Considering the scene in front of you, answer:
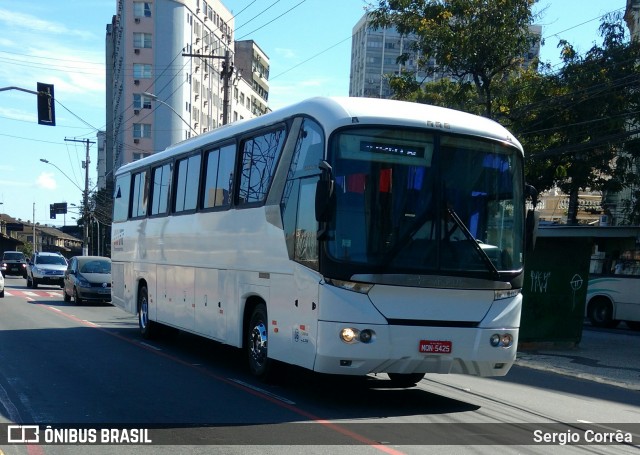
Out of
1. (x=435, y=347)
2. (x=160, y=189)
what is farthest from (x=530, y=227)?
(x=160, y=189)

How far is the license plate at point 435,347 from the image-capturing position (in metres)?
8.73

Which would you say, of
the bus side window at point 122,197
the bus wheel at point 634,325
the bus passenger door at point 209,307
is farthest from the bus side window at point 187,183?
the bus wheel at point 634,325

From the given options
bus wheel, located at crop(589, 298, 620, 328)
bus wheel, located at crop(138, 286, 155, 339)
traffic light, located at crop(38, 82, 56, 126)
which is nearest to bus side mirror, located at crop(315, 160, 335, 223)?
bus wheel, located at crop(138, 286, 155, 339)

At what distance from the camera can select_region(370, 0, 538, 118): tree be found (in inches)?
864

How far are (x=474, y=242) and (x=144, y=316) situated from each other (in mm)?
9541

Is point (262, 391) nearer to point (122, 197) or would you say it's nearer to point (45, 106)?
point (122, 197)

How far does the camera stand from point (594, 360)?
1617cm

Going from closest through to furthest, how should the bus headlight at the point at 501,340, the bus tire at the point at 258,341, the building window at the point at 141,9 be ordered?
the bus headlight at the point at 501,340
the bus tire at the point at 258,341
the building window at the point at 141,9

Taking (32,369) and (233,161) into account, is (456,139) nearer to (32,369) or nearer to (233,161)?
(233,161)

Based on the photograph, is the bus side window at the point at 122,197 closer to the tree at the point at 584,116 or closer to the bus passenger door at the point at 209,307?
the bus passenger door at the point at 209,307

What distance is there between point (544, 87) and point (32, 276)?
25191 mm

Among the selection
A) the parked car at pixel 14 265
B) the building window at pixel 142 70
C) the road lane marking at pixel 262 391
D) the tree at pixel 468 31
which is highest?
the building window at pixel 142 70

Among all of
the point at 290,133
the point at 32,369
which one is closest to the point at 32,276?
the point at 32,369

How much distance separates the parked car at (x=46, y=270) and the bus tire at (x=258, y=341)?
1110 inches
